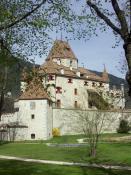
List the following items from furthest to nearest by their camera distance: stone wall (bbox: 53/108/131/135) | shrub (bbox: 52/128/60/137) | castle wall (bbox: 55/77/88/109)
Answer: castle wall (bbox: 55/77/88/109), stone wall (bbox: 53/108/131/135), shrub (bbox: 52/128/60/137)

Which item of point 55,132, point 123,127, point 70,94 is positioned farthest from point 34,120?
point 70,94

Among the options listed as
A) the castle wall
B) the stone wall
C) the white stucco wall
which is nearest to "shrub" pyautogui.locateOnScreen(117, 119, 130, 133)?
the stone wall

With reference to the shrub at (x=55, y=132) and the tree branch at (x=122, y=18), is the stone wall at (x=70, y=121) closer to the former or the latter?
the shrub at (x=55, y=132)

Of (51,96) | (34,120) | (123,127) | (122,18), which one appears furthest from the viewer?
(123,127)

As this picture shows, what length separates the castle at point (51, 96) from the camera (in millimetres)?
18203

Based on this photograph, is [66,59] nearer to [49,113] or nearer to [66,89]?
[66,89]

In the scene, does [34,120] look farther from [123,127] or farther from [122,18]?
[122,18]

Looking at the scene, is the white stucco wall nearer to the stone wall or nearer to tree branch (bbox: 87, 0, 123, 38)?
the stone wall

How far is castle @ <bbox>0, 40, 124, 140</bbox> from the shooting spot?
59.7ft

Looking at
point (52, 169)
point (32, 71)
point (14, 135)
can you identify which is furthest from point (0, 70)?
point (14, 135)

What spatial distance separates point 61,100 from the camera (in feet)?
265

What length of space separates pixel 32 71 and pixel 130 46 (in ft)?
20.3

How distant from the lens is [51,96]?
784 inches

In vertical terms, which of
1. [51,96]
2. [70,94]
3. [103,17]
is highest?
[70,94]
